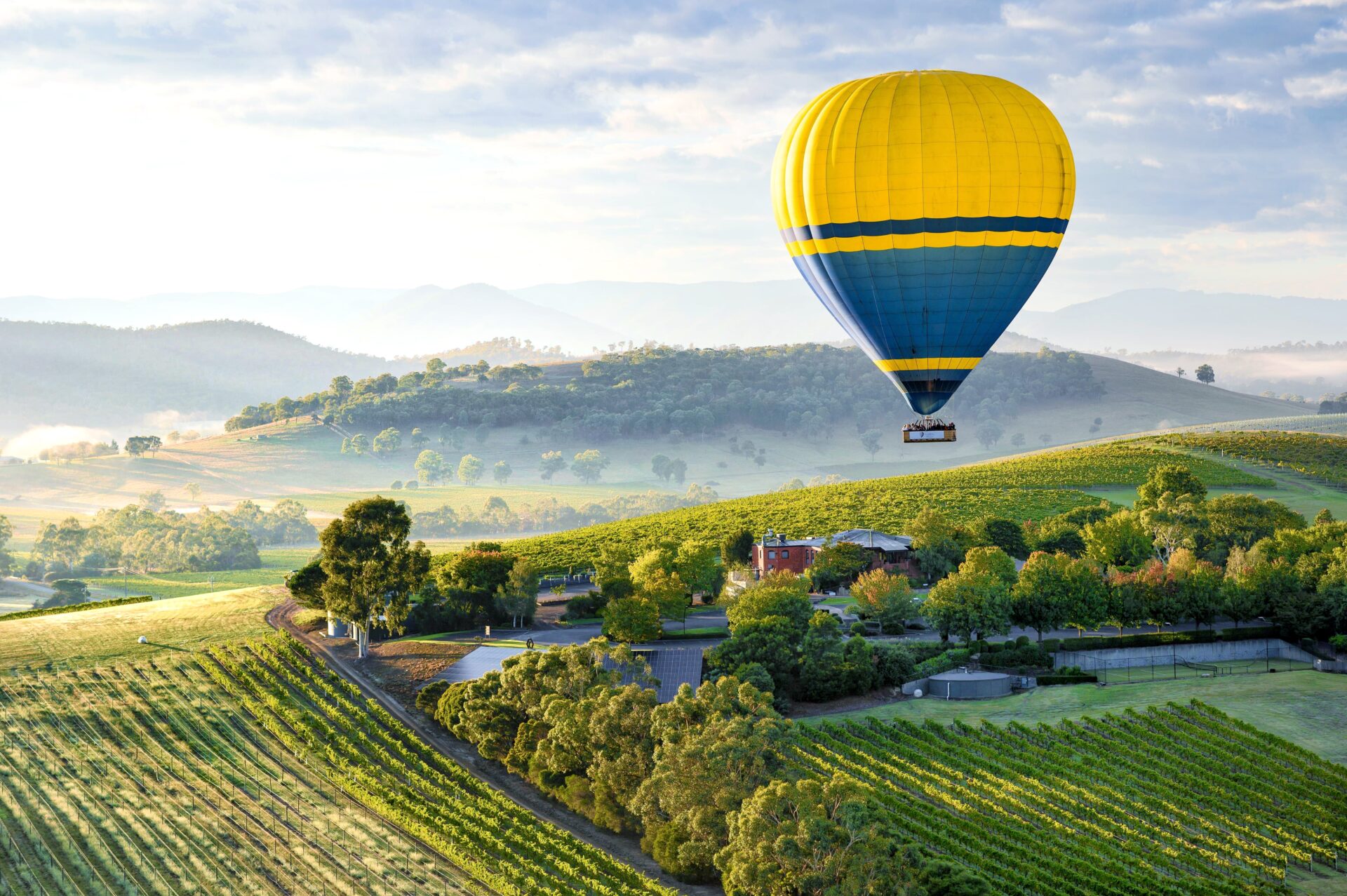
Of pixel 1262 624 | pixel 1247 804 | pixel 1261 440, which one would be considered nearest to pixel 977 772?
pixel 1247 804

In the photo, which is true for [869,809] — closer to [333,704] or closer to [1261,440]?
[333,704]

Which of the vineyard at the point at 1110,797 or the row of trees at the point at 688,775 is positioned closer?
the row of trees at the point at 688,775

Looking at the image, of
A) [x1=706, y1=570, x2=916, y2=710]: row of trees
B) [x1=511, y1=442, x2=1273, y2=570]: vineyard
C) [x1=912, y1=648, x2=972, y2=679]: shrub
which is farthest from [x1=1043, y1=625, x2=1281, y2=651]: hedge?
[x1=511, y1=442, x2=1273, y2=570]: vineyard

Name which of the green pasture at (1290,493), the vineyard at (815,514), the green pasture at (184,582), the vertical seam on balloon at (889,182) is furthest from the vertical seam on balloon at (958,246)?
the green pasture at (184,582)

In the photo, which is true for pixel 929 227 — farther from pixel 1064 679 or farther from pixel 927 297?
pixel 1064 679

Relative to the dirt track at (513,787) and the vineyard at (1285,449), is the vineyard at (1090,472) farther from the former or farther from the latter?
the dirt track at (513,787)

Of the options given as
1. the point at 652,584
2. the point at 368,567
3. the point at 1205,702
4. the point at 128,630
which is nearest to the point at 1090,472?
the point at 652,584
